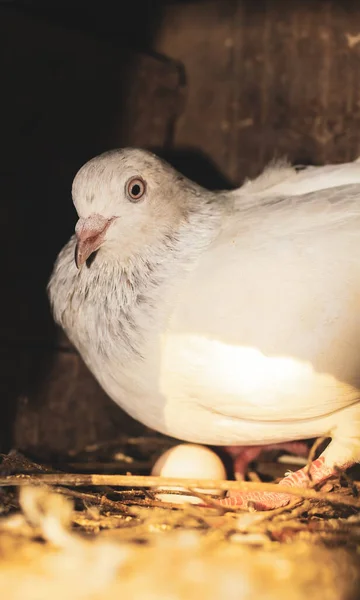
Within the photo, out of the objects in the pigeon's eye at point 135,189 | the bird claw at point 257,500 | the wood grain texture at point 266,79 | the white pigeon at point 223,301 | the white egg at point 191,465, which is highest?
the wood grain texture at point 266,79

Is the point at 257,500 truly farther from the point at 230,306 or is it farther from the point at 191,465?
the point at 230,306

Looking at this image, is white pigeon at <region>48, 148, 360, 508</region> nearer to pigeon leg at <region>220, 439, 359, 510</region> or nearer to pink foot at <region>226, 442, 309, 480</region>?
pigeon leg at <region>220, 439, 359, 510</region>

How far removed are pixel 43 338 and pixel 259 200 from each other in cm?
115

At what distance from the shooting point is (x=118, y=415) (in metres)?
3.08

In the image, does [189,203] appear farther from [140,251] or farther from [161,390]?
[161,390]

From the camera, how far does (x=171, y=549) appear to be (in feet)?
4.77

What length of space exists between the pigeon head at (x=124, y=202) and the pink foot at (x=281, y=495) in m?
0.91

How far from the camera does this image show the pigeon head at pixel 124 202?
2170 millimetres

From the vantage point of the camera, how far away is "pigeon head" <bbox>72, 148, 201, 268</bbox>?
2.17 meters

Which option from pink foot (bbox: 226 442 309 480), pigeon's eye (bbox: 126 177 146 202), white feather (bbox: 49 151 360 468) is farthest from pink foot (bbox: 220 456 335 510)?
pigeon's eye (bbox: 126 177 146 202)

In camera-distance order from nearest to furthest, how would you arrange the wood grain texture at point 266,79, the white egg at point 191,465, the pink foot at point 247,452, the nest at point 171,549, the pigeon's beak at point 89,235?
the nest at point 171,549 → the pigeon's beak at point 89,235 → the white egg at point 191,465 → the pink foot at point 247,452 → the wood grain texture at point 266,79

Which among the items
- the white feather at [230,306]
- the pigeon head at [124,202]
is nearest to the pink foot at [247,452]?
the white feather at [230,306]

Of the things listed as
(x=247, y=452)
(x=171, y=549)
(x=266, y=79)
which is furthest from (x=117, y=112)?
(x=171, y=549)

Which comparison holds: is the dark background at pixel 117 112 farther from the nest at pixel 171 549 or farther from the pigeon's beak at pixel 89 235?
the nest at pixel 171 549
